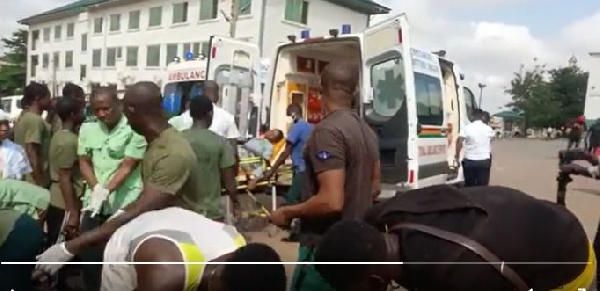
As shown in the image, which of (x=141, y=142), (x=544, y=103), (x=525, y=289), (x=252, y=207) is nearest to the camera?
(x=525, y=289)

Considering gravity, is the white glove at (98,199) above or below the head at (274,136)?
below

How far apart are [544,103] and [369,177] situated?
46.4m

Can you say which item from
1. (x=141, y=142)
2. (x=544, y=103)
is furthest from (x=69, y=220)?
(x=544, y=103)

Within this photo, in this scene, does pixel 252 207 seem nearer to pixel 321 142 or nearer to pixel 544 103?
pixel 321 142

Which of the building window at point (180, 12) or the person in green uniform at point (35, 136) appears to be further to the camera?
the building window at point (180, 12)

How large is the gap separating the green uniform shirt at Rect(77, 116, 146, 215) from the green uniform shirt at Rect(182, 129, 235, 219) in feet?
1.18

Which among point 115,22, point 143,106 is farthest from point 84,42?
point 143,106

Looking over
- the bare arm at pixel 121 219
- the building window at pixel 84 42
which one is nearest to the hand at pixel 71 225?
the bare arm at pixel 121 219

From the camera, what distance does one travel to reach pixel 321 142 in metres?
2.83

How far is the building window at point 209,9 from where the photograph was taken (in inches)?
1283

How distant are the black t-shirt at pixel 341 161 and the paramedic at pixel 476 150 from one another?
612 cm

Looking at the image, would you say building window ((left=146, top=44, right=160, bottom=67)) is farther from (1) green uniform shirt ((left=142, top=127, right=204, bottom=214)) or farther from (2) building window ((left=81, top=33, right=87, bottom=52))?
(1) green uniform shirt ((left=142, top=127, right=204, bottom=214))

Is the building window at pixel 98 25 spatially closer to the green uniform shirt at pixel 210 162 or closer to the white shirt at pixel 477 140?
the white shirt at pixel 477 140

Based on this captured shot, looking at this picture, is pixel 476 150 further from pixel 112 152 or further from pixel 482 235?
pixel 482 235
